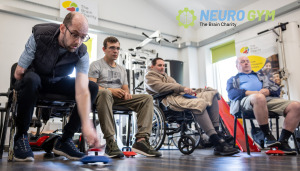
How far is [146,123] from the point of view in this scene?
A: 72.6 inches

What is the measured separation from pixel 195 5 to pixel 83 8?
92.2 inches

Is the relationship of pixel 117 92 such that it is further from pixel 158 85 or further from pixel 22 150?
pixel 22 150

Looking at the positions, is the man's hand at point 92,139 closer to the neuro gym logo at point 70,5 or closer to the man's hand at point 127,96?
the man's hand at point 127,96

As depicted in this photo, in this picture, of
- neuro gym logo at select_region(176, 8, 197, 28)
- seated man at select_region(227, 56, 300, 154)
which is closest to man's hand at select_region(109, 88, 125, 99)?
seated man at select_region(227, 56, 300, 154)

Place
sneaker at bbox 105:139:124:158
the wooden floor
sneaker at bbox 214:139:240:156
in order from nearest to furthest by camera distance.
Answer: the wooden floor < sneaker at bbox 105:139:124:158 < sneaker at bbox 214:139:240:156

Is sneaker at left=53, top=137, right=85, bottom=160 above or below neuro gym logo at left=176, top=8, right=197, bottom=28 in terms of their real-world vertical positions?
below

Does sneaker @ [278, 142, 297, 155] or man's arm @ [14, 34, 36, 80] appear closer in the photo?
man's arm @ [14, 34, 36, 80]

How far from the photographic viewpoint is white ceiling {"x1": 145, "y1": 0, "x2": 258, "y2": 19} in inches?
206

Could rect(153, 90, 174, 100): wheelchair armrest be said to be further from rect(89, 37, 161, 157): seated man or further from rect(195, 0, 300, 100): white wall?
rect(195, 0, 300, 100): white wall

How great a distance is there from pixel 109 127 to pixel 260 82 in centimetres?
171

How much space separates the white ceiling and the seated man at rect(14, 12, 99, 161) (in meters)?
4.46

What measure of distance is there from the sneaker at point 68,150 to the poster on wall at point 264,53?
348cm

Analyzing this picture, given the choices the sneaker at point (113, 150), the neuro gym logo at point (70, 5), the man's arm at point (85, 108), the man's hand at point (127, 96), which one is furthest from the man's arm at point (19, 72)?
the neuro gym logo at point (70, 5)

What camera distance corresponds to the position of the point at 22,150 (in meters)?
1.33
